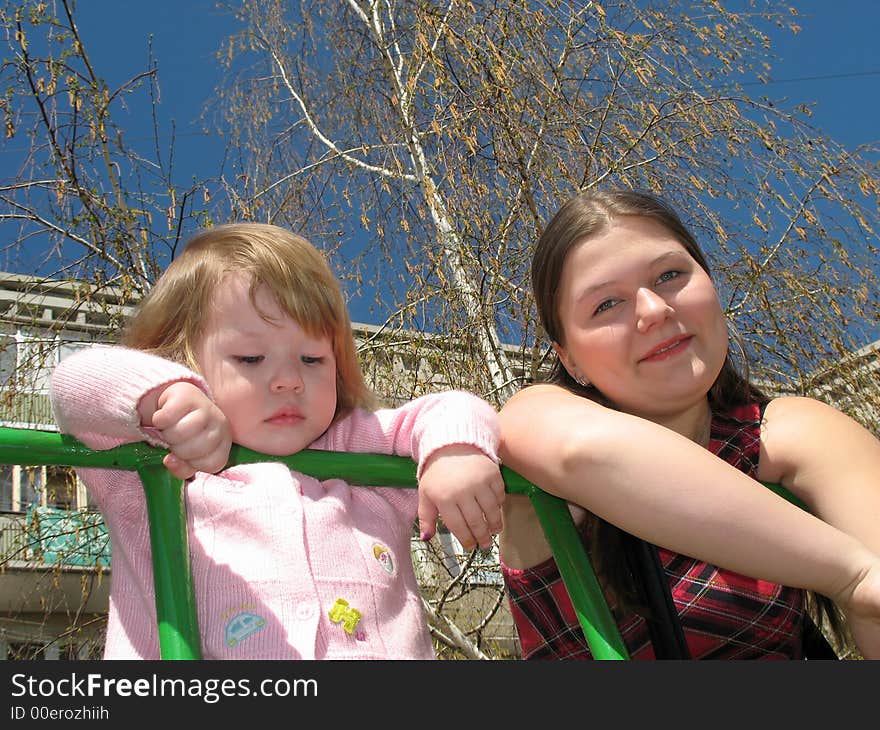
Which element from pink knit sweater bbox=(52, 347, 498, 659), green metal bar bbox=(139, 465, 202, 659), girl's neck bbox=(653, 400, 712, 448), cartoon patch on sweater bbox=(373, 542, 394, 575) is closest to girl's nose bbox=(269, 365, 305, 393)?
pink knit sweater bbox=(52, 347, 498, 659)

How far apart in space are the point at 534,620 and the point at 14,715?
93cm

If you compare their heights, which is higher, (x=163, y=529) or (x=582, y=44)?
(x=582, y=44)

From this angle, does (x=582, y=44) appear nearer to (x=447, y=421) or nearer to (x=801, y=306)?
(x=801, y=306)

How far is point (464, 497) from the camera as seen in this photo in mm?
1242

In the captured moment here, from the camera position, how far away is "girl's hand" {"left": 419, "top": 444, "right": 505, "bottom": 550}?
1.24 metres

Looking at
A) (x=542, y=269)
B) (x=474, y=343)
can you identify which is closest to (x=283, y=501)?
(x=542, y=269)

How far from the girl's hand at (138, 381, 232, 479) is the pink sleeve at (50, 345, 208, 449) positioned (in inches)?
0.6

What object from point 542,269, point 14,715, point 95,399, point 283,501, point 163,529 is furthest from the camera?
point 542,269

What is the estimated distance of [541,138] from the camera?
478 cm

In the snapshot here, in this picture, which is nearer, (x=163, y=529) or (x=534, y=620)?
(x=163, y=529)

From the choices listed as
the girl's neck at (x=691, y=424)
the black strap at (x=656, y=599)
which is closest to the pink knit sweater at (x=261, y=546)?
the black strap at (x=656, y=599)

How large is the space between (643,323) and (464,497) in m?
0.44

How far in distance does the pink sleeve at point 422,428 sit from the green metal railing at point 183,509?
51 millimetres

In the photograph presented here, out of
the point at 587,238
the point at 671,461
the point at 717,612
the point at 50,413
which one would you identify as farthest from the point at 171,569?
the point at 50,413
